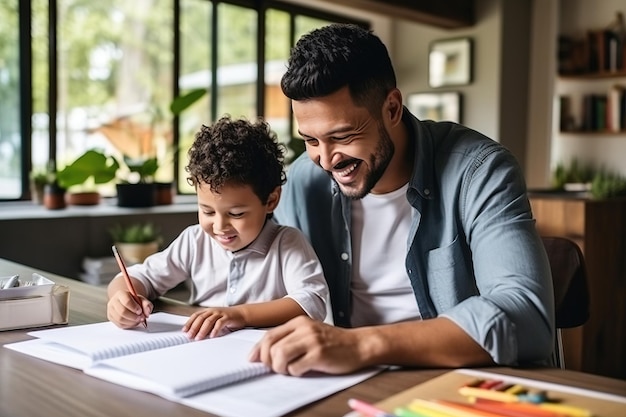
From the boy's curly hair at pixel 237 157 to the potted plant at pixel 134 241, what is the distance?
187 cm

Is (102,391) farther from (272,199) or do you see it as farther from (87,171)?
(87,171)

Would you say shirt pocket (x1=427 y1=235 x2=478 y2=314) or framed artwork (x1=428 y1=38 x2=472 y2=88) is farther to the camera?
framed artwork (x1=428 y1=38 x2=472 y2=88)

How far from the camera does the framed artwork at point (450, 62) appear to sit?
210 inches

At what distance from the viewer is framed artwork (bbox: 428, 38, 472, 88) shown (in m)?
5.34

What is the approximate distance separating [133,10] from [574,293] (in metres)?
3.34

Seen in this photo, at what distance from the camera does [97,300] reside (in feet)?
4.97

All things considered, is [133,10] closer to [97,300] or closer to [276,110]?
[276,110]

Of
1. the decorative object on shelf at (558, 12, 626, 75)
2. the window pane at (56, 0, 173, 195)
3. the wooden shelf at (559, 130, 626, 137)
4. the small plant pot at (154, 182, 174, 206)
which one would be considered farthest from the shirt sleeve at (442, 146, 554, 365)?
the decorative object on shelf at (558, 12, 626, 75)

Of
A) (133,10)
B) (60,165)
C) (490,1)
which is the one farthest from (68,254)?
(490,1)

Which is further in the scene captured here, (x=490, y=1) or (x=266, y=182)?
(x=490, y=1)

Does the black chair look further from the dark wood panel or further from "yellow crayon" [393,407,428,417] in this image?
the dark wood panel

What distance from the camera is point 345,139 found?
1.37m

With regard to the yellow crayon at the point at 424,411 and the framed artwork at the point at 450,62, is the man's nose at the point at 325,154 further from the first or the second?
the framed artwork at the point at 450,62

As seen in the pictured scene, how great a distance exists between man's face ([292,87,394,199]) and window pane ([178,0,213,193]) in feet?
10.0
